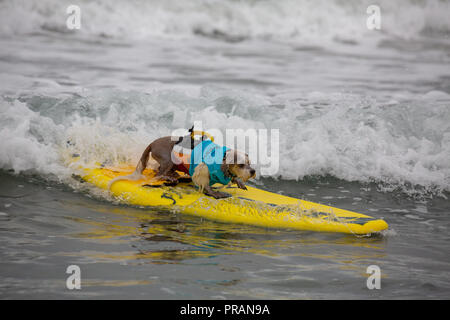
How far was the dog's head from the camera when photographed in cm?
476

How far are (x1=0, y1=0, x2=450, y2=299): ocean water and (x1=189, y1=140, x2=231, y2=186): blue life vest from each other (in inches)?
18.2

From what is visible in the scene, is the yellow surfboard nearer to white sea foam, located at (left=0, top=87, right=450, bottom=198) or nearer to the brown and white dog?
the brown and white dog

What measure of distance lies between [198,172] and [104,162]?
171 cm

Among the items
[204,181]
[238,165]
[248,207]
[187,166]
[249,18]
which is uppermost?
[249,18]

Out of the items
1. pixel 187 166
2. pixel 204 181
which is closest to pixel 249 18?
pixel 187 166

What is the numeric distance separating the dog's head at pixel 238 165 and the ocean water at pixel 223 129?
537 mm

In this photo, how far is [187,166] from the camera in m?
5.37

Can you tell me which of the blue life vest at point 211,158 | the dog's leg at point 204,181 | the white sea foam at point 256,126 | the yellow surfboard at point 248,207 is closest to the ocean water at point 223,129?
the white sea foam at point 256,126

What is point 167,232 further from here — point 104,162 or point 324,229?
point 104,162

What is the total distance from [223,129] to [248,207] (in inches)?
132

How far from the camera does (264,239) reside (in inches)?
179

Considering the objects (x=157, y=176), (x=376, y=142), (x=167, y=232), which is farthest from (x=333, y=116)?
(x=167, y=232)

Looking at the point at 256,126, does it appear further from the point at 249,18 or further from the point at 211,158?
the point at 249,18
